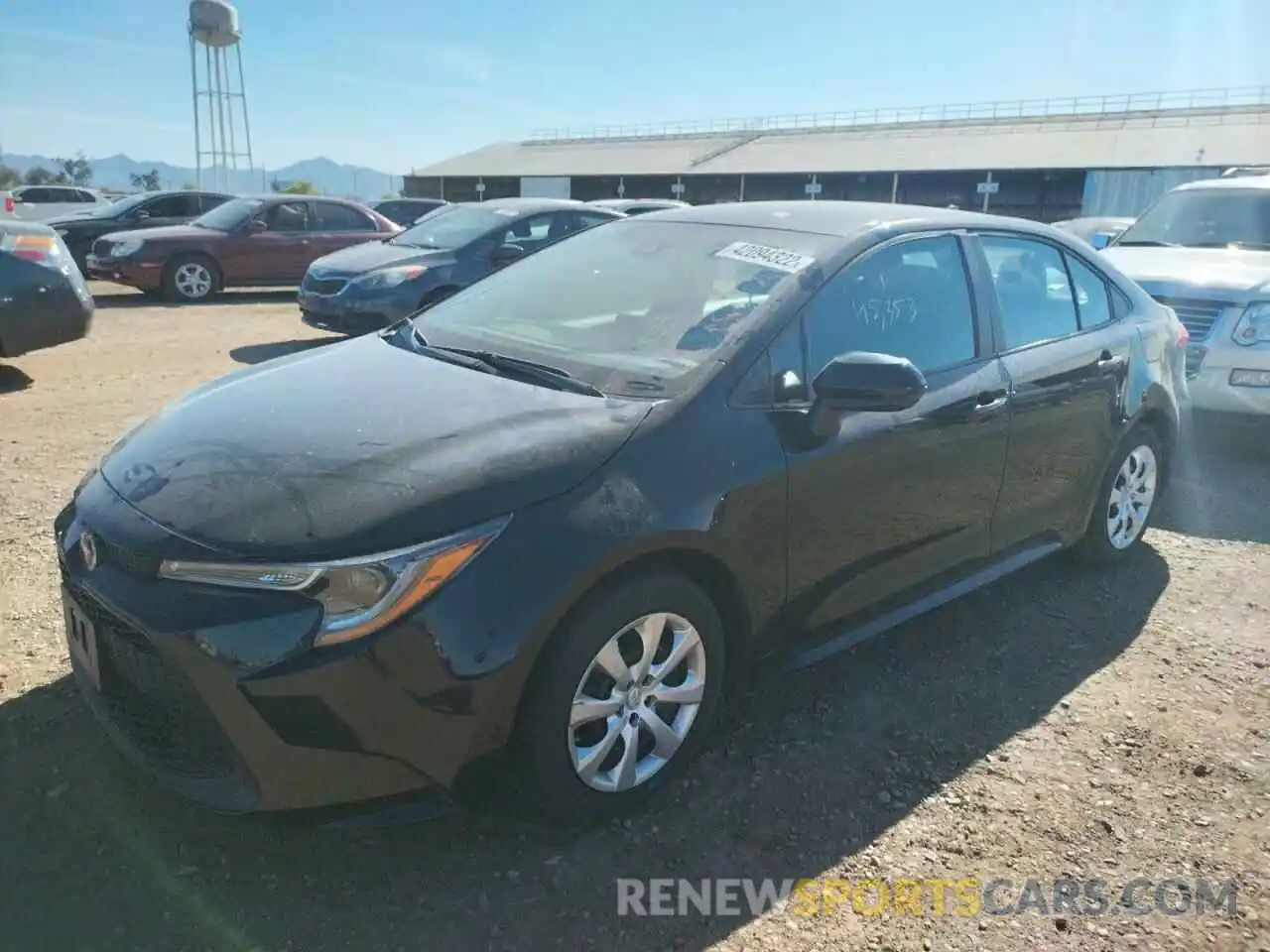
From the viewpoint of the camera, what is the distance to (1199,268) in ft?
22.7

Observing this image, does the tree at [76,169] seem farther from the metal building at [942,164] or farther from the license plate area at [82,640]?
the license plate area at [82,640]

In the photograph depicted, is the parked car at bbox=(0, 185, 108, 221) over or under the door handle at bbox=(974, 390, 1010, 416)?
over

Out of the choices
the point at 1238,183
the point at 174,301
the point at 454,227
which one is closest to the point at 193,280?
the point at 174,301

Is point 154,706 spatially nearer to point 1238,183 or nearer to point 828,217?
point 828,217

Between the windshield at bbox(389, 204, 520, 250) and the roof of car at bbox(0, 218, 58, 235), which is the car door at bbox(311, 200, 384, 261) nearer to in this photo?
the windshield at bbox(389, 204, 520, 250)

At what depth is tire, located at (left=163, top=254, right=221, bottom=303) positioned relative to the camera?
41.7ft

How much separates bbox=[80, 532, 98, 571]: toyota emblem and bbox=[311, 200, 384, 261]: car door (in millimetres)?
11840

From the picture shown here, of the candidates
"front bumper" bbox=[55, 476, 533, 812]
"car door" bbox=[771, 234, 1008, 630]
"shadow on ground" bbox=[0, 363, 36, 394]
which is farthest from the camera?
"shadow on ground" bbox=[0, 363, 36, 394]

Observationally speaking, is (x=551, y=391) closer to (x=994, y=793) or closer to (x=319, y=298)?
(x=994, y=793)

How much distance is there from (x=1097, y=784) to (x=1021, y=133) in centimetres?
5146

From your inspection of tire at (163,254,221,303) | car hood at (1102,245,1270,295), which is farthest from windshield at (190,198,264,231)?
car hood at (1102,245,1270,295)

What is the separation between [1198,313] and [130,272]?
11935 millimetres

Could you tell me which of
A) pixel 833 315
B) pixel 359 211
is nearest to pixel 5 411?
pixel 833 315

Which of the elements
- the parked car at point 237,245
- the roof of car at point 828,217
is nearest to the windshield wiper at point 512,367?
the roof of car at point 828,217
